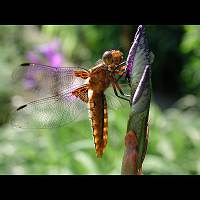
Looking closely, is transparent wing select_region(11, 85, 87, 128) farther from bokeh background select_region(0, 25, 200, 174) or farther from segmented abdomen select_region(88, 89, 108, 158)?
bokeh background select_region(0, 25, 200, 174)

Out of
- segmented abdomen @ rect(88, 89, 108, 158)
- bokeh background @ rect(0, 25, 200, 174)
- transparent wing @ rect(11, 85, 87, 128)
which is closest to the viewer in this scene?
segmented abdomen @ rect(88, 89, 108, 158)

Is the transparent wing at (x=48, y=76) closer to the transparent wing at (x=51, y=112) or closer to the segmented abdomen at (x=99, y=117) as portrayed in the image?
the transparent wing at (x=51, y=112)

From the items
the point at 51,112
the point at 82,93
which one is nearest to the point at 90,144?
the point at 51,112

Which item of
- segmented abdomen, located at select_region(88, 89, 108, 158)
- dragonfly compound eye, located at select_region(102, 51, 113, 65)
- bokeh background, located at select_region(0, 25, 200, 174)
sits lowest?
segmented abdomen, located at select_region(88, 89, 108, 158)

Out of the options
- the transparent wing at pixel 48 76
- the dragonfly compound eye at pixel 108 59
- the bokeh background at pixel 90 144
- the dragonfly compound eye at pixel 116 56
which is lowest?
the dragonfly compound eye at pixel 108 59

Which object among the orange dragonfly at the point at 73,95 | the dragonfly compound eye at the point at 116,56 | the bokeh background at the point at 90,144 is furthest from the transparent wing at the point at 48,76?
the bokeh background at the point at 90,144

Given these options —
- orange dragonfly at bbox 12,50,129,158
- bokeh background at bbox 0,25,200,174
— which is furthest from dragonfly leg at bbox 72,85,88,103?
bokeh background at bbox 0,25,200,174
